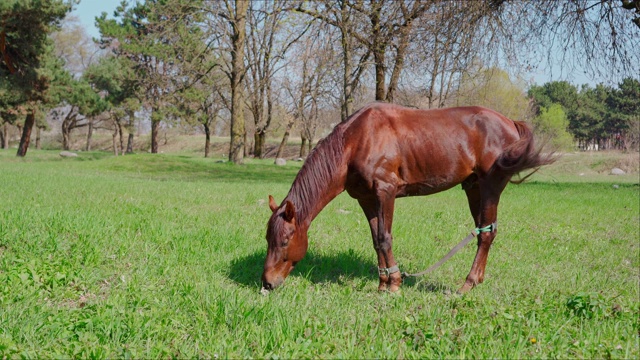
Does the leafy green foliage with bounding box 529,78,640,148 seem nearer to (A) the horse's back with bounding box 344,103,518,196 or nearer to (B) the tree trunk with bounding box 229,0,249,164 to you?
(B) the tree trunk with bounding box 229,0,249,164

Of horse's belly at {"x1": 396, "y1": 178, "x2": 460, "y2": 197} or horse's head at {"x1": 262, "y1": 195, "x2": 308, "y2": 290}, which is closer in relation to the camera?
horse's head at {"x1": 262, "y1": 195, "x2": 308, "y2": 290}

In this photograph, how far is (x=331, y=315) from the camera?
3.89 m

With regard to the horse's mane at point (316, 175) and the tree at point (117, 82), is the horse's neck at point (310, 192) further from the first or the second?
the tree at point (117, 82)

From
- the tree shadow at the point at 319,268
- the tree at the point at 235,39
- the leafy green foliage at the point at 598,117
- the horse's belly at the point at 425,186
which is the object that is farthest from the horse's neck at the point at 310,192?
the leafy green foliage at the point at 598,117

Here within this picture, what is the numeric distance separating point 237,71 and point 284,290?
2311 centimetres

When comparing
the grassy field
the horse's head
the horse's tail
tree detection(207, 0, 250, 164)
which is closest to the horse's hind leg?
the horse's tail

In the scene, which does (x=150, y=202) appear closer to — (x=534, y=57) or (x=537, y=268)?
(x=537, y=268)

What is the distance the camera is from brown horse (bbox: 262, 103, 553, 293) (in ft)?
15.5

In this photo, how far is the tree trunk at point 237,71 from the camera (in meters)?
25.4

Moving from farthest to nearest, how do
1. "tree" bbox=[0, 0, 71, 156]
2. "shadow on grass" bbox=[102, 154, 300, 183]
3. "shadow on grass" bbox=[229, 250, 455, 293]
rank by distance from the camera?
"tree" bbox=[0, 0, 71, 156] < "shadow on grass" bbox=[102, 154, 300, 183] < "shadow on grass" bbox=[229, 250, 455, 293]

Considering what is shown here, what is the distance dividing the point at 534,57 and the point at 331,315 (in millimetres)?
13426

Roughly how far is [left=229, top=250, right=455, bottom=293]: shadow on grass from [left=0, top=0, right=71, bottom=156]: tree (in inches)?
870

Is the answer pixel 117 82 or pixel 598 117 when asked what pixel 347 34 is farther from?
pixel 598 117

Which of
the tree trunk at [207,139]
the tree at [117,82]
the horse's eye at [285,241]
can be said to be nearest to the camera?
the horse's eye at [285,241]
